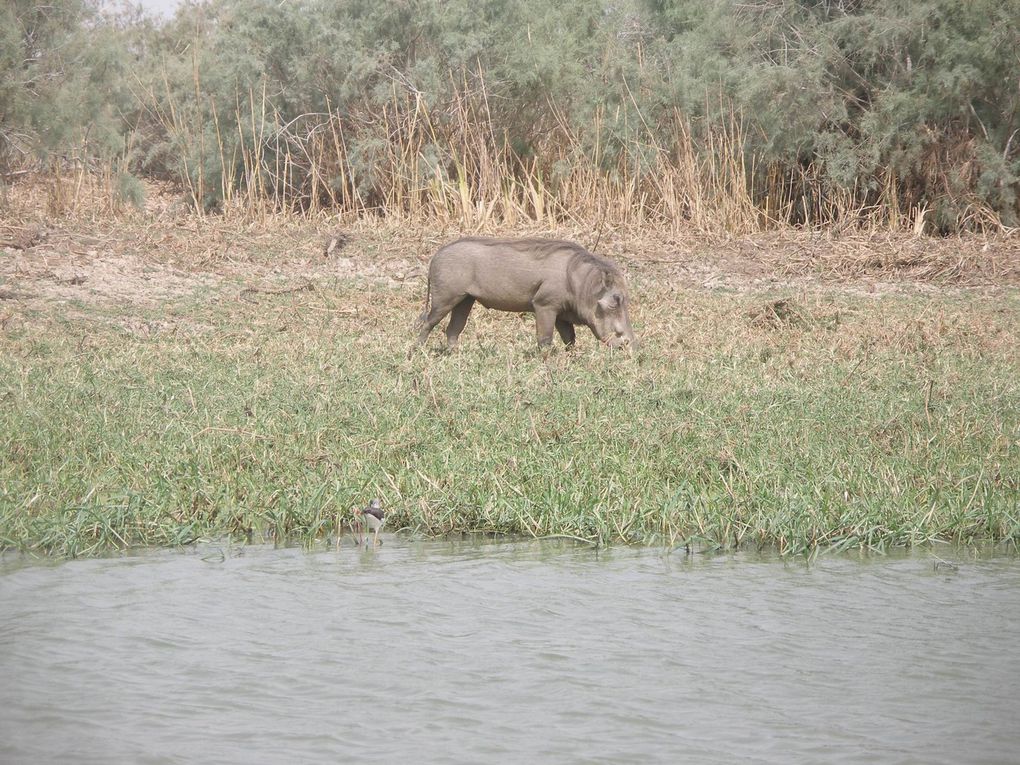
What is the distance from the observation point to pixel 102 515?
5098 mm

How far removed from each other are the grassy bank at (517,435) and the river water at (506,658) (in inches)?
11.0

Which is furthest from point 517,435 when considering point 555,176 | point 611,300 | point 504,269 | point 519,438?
point 555,176

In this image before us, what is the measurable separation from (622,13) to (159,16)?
53.1ft

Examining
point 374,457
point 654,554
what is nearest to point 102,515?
point 374,457

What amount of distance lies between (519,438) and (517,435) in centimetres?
8

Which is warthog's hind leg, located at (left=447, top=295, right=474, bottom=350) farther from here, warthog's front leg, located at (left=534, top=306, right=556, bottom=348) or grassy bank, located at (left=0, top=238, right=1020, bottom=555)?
warthog's front leg, located at (left=534, top=306, right=556, bottom=348)

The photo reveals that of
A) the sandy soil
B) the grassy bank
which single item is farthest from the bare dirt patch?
the grassy bank

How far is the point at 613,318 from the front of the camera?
33.3ft

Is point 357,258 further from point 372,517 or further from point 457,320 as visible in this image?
point 372,517

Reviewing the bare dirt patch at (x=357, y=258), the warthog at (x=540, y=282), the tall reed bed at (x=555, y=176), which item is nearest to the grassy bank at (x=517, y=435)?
Answer: the warthog at (x=540, y=282)

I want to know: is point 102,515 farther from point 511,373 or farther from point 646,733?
point 511,373

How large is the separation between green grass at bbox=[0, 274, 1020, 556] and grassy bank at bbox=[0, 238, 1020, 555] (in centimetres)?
2

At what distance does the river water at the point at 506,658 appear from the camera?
3115mm

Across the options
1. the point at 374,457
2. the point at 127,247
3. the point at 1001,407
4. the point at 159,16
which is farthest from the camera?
the point at 159,16
